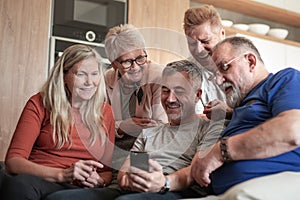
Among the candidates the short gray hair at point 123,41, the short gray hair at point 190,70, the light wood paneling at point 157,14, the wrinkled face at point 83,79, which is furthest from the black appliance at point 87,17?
the short gray hair at point 190,70

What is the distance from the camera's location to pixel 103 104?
1.79m

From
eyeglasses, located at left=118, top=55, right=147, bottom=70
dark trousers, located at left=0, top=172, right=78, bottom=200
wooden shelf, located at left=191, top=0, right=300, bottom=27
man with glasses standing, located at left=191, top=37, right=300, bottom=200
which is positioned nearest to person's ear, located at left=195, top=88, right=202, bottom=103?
man with glasses standing, located at left=191, top=37, right=300, bottom=200

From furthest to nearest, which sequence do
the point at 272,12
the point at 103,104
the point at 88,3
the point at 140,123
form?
the point at 272,12
the point at 88,3
the point at 103,104
the point at 140,123

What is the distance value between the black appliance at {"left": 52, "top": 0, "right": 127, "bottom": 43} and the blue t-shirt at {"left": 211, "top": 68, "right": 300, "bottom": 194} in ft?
5.70

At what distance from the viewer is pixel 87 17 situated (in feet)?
9.65

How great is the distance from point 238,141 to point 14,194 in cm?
71

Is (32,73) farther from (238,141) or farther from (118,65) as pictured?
(238,141)

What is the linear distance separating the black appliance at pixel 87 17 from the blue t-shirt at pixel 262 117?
5.70ft

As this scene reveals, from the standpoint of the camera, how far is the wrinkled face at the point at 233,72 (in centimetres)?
140

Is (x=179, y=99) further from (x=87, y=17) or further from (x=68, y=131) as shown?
(x=87, y=17)

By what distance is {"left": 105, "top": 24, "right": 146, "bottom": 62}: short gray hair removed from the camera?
75.3 inches

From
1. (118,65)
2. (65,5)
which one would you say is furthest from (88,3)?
(118,65)

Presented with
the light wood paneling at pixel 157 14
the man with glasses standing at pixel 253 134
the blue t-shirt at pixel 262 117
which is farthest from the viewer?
the light wood paneling at pixel 157 14

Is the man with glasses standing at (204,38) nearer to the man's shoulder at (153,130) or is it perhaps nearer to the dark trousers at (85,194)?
the man's shoulder at (153,130)
